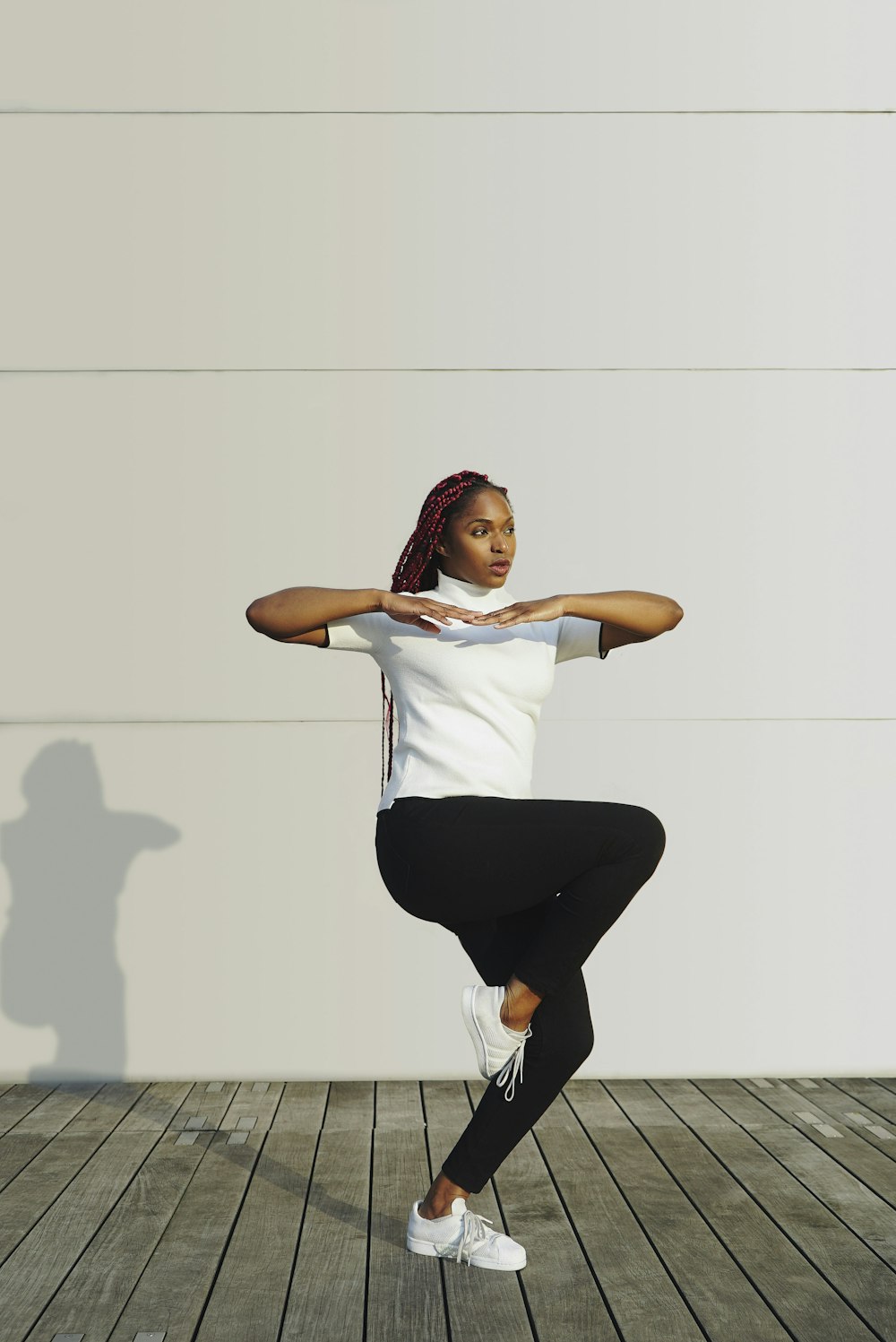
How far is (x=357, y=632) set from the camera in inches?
106

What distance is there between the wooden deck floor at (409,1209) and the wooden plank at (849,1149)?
0.01 meters

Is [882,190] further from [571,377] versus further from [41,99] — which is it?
[41,99]

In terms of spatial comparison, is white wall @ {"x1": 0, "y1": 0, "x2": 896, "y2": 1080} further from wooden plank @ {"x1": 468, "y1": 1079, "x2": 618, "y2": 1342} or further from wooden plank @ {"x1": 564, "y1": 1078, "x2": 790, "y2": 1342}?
wooden plank @ {"x1": 468, "y1": 1079, "x2": 618, "y2": 1342}

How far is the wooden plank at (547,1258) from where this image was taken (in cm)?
221

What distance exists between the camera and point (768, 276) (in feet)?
14.3

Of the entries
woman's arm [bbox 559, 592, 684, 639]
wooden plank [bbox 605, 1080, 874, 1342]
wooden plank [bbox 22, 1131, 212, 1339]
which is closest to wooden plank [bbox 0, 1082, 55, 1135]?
wooden plank [bbox 22, 1131, 212, 1339]

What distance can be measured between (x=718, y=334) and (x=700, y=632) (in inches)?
36.5

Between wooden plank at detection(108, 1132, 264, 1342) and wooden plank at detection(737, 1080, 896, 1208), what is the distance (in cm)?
136

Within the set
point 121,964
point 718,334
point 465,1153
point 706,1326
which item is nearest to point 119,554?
point 121,964

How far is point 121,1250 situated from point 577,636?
4.70ft

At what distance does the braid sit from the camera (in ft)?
8.74

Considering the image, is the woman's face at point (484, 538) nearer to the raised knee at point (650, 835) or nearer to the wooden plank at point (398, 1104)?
the raised knee at point (650, 835)

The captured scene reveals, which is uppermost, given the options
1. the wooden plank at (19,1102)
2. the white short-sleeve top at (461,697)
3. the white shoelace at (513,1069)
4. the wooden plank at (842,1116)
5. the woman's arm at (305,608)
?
the woman's arm at (305,608)

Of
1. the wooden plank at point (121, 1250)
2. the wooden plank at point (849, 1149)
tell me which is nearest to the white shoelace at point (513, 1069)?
the wooden plank at point (121, 1250)
